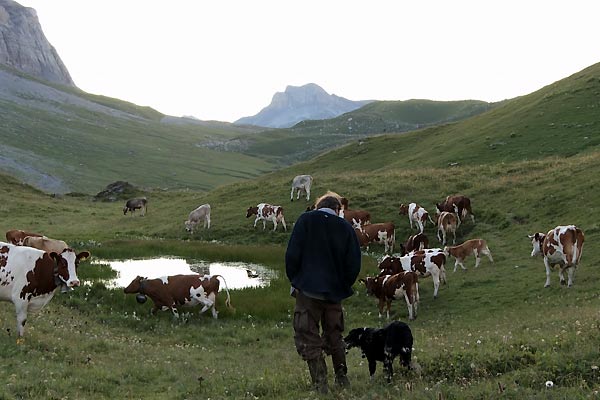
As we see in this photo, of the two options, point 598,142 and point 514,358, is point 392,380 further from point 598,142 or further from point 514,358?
point 598,142

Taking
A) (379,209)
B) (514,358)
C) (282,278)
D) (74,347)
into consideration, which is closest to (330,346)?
(514,358)

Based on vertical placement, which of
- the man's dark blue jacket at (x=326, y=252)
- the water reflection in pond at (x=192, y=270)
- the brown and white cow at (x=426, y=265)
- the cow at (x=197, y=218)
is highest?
the man's dark blue jacket at (x=326, y=252)

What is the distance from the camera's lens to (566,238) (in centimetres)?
1684

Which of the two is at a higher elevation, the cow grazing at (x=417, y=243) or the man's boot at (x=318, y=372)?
the man's boot at (x=318, y=372)

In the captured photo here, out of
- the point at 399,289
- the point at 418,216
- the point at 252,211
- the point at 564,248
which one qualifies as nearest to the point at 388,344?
the point at 399,289

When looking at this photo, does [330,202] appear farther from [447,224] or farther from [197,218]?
[197,218]

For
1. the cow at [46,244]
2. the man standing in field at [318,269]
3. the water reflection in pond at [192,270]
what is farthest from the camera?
the water reflection in pond at [192,270]

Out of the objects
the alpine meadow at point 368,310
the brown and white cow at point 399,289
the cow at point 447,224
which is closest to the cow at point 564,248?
the alpine meadow at point 368,310

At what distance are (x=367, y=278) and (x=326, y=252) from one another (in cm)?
1096

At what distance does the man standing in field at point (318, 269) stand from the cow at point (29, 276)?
6.47 metres

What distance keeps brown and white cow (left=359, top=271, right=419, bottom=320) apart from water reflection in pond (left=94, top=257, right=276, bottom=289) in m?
4.92

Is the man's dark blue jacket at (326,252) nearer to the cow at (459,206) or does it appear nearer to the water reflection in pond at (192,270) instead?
the water reflection in pond at (192,270)

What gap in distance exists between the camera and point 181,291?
16766 mm

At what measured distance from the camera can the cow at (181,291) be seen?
16734mm
